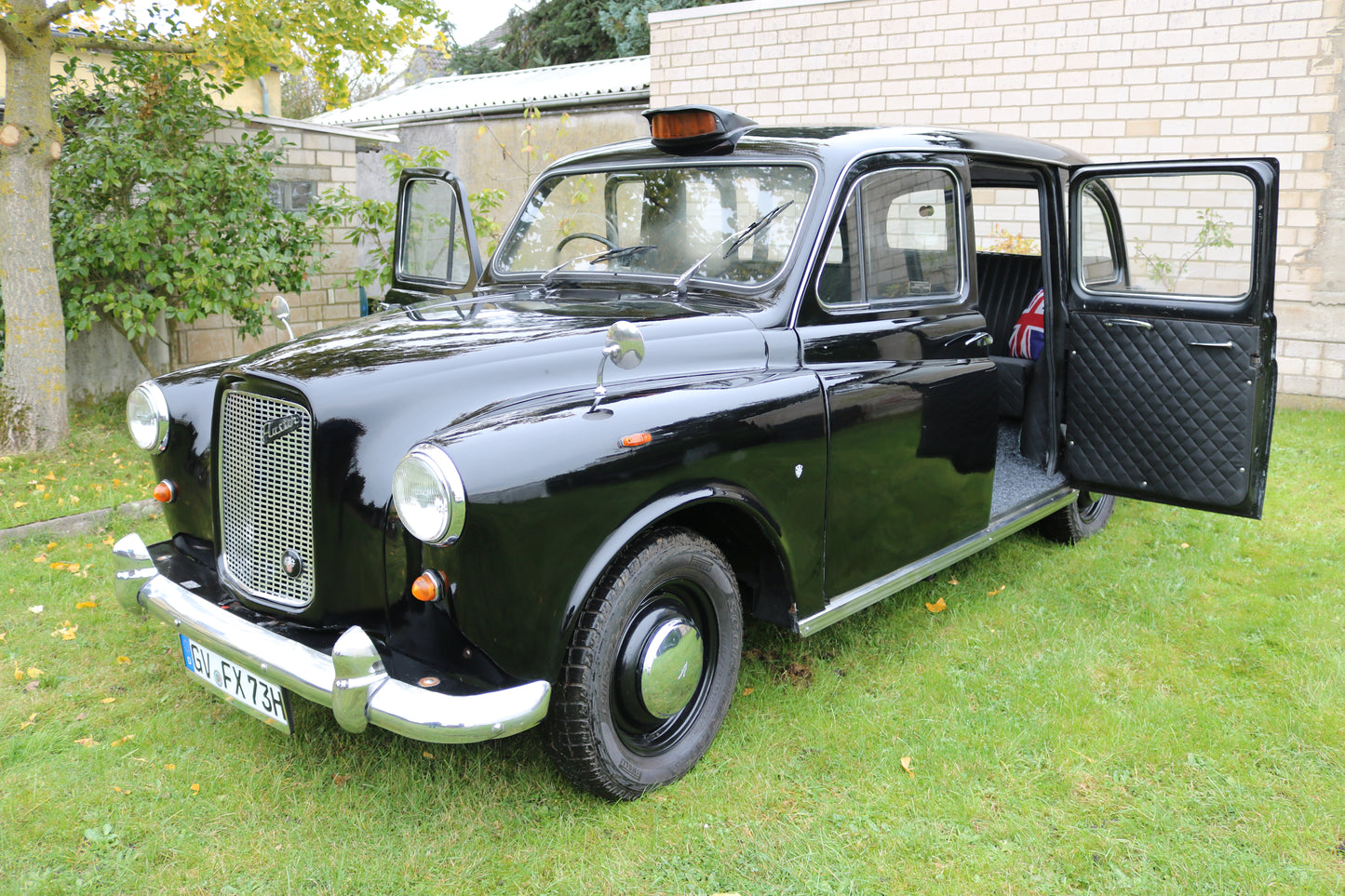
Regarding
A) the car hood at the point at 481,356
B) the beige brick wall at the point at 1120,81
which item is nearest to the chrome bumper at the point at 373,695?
the car hood at the point at 481,356

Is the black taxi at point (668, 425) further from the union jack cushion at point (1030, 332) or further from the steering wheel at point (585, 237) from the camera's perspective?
the union jack cushion at point (1030, 332)

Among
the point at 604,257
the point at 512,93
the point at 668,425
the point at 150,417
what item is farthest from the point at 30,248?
the point at 512,93

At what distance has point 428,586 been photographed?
7.81 feet

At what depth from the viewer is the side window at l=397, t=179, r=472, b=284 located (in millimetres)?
4422

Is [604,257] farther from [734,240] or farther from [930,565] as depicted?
[930,565]

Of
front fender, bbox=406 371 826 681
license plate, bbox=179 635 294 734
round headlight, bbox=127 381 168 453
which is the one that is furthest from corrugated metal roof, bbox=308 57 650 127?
license plate, bbox=179 635 294 734

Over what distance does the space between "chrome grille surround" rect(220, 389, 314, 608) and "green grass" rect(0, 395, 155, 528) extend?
9.47 feet

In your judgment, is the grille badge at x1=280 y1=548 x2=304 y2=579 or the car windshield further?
the car windshield

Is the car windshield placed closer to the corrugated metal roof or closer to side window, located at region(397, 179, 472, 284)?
side window, located at region(397, 179, 472, 284)

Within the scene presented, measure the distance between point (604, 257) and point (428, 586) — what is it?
6.16 feet

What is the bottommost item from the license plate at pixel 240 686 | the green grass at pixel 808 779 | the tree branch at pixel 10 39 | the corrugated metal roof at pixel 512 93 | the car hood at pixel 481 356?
the green grass at pixel 808 779

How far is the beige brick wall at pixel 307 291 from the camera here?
8.32m

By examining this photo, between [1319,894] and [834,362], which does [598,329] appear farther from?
[1319,894]

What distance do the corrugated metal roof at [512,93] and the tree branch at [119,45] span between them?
20.6 feet
